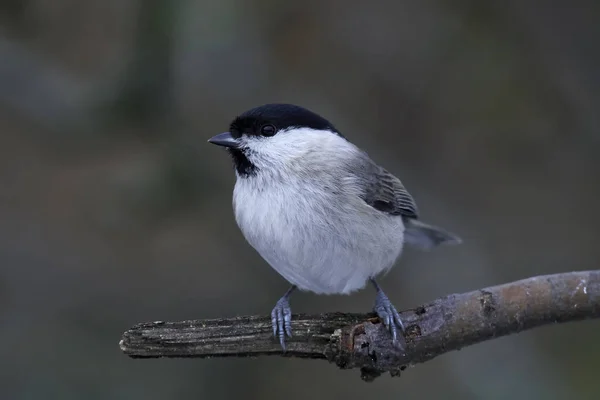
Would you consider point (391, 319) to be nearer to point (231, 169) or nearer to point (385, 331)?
point (385, 331)

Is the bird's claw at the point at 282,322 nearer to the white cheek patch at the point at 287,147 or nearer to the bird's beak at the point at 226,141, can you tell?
the white cheek patch at the point at 287,147

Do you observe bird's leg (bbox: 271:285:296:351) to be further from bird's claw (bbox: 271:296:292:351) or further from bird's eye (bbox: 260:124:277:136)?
bird's eye (bbox: 260:124:277:136)

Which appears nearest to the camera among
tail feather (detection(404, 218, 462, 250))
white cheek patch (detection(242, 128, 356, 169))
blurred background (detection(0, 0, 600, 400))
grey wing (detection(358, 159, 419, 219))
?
white cheek patch (detection(242, 128, 356, 169))

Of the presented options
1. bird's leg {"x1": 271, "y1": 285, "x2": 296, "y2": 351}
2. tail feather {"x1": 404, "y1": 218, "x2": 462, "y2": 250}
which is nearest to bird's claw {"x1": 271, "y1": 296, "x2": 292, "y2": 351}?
bird's leg {"x1": 271, "y1": 285, "x2": 296, "y2": 351}

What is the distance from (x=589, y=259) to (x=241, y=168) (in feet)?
9.49

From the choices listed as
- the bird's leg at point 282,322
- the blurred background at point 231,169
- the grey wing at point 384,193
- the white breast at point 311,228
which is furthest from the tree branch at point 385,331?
the blurred background at point 231,169

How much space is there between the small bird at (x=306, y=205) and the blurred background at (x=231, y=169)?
1.09 m

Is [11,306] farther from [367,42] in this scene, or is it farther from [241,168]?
[367,42]

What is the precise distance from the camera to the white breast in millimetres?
2211

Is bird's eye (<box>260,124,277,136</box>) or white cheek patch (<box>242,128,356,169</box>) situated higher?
bird's eye (<box>260,124,277,136</box>)

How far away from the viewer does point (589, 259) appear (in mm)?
4227

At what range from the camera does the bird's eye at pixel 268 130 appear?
7.85 ft

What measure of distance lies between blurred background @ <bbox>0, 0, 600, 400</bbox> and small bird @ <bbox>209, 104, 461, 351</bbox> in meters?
1.09

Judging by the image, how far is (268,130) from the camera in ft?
7.86
